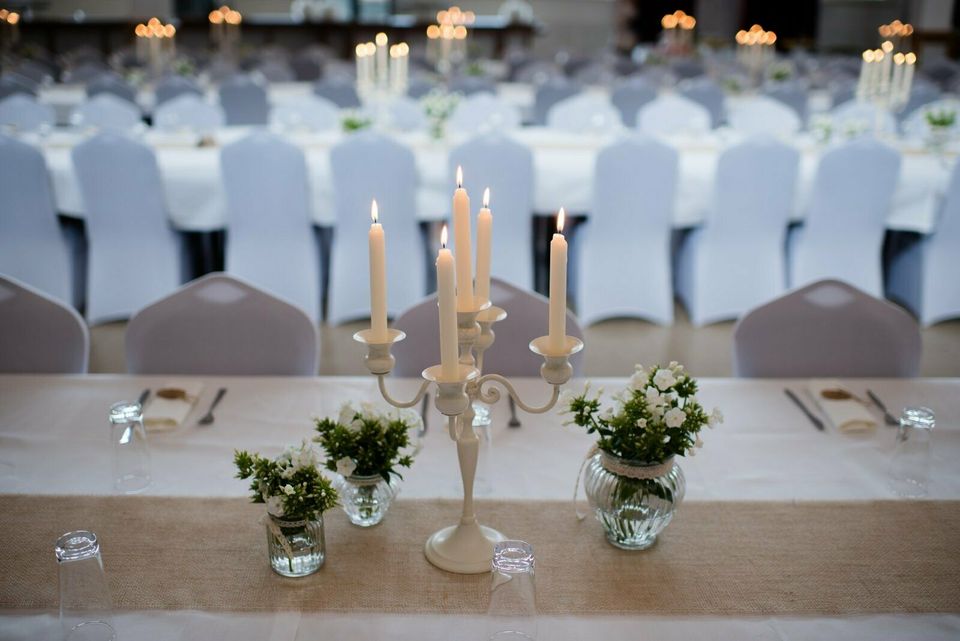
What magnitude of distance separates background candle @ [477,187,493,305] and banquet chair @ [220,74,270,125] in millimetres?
6903

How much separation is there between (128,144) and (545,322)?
2.88 meters

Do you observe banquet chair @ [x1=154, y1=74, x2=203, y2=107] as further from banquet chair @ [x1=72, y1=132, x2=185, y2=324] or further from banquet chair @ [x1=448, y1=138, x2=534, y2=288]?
banquet chair @ [x1=448, y1=138, x2=534, y2=288]

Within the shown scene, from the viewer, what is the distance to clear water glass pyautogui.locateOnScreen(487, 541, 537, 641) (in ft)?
3.93

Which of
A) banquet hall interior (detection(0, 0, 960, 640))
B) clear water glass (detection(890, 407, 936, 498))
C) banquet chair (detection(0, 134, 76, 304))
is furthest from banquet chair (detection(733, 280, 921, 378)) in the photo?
banquet chair (detection(0, 134, 76, 304))

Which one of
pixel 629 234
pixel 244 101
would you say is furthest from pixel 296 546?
pixel 244 101

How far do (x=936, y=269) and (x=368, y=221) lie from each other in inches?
113

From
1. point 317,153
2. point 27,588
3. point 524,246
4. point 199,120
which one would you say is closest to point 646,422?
point 27,588

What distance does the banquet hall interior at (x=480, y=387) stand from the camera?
4.66 ft

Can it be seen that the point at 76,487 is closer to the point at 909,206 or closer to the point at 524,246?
the point at 524,246

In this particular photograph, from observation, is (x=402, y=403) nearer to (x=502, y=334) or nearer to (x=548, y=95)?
(x=502, y=334)

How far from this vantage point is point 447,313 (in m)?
1.23

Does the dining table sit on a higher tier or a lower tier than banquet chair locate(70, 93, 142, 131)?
lower

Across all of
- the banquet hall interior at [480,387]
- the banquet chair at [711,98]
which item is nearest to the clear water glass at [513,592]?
the banquet hall interior at [480,387]

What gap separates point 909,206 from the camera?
4.86m
